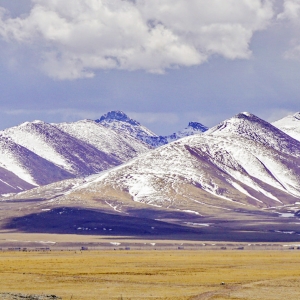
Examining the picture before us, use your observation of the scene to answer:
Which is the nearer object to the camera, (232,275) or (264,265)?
(232,275)

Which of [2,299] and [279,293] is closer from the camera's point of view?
[2,299]

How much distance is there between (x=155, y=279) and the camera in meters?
90.8

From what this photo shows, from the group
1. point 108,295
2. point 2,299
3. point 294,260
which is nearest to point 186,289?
point 108,295

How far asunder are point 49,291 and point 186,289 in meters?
14.9

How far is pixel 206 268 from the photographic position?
365ft

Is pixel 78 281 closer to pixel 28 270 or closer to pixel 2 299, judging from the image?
pixel 28 270

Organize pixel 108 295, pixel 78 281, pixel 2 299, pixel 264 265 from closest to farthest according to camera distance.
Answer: pixel 2 299 → pixel 108 295 → pixel 78 281 → pixel 264 265

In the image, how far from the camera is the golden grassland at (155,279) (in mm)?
75000

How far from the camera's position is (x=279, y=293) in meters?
76.1

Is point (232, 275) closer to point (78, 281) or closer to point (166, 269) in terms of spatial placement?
point (166, 269)

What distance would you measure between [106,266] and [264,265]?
2601 cm

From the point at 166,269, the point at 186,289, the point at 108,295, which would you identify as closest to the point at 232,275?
the point at 166,269

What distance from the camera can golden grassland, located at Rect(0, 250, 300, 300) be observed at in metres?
75.0

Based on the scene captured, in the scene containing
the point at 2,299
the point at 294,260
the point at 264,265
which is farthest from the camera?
the point at 294,260
